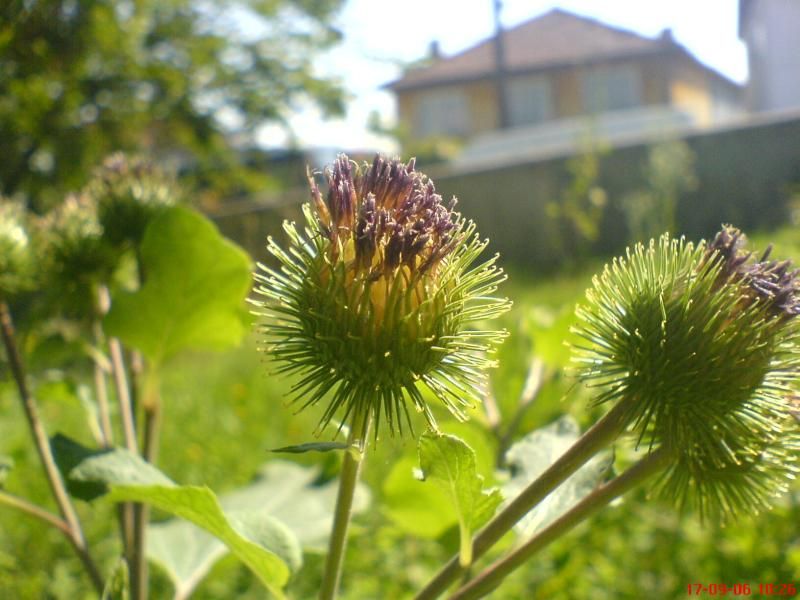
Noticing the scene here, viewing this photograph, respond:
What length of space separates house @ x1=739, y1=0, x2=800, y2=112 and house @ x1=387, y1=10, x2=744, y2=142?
1021cm

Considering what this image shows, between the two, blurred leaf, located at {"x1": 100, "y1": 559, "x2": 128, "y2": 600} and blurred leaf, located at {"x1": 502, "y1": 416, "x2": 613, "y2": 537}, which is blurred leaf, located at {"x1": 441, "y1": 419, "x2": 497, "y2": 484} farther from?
blurred leaf, located at {"x1": 100, "y1": 559, "x2": 128, "y2": 600}

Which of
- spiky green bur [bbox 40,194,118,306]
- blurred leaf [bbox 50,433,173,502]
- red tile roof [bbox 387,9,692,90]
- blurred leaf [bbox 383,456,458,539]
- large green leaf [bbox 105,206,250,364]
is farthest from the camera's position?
red tile roof [bbox 387,9,692,90]

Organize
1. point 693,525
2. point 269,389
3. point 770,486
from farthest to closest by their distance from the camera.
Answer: point 269,389
point 693,525
point 770,486

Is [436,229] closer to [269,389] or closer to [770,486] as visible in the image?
[770,486]

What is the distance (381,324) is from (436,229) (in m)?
0.14

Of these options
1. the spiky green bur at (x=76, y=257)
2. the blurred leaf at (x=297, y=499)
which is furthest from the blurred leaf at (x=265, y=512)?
the spiky green bur at (x=76, y=257)

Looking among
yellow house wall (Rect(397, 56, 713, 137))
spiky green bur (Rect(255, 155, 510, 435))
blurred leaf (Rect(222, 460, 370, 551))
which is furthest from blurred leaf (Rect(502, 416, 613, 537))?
yellow house wall (Rect(397, 56, 713, 137))

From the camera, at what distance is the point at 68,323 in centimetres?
204

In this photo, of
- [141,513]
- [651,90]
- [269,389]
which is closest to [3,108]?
[269,389]

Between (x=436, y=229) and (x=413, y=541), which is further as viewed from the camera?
(x=413, y=541)

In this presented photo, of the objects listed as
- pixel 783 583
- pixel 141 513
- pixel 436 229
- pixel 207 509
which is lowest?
pixel 783 583
